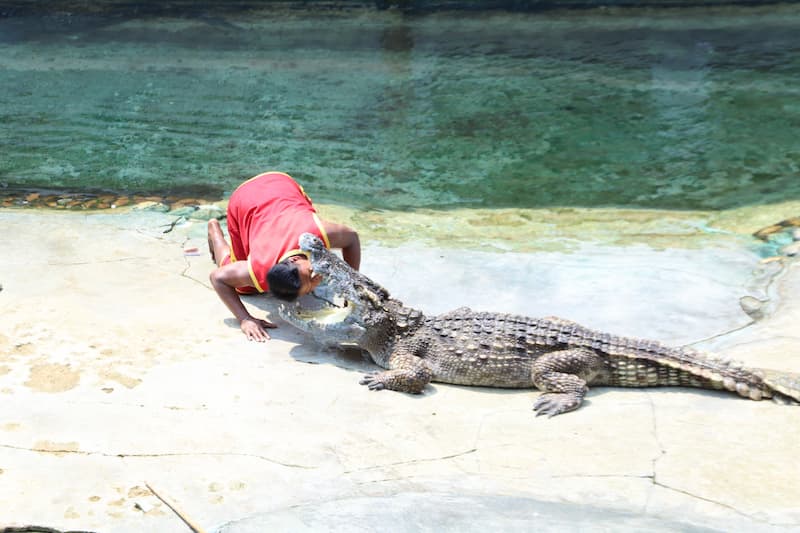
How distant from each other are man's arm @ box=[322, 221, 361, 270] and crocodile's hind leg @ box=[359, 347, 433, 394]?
81cm

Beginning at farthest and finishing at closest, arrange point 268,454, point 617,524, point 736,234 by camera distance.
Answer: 1. point 736,234
2. point 268,454
3. point 617,524

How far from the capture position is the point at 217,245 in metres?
5.22

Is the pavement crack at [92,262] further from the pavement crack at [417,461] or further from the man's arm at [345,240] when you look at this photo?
the pavement crack at [417,461]

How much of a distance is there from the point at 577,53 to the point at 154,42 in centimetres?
589

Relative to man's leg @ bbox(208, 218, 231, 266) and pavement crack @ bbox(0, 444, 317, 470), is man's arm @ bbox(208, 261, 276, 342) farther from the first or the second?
pavement crack @ bbox(0, 444, 317, 470)

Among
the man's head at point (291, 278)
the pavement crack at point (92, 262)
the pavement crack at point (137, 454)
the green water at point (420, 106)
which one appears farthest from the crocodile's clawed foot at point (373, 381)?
the green water at point (420, 106)

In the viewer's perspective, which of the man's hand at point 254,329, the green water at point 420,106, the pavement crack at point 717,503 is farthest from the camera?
the green water at point 420,106

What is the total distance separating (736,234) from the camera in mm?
6133

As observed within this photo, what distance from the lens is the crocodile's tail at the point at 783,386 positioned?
3.72m

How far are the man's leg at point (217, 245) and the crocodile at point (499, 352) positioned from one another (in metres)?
0.82

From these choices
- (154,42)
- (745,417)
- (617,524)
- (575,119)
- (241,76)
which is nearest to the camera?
(617,524)

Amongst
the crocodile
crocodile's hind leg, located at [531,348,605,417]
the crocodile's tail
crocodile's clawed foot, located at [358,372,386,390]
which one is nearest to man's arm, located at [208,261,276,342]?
the crocodile

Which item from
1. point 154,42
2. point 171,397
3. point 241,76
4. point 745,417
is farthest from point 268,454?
point 154,42

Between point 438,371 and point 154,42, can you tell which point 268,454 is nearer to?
point 438,371
